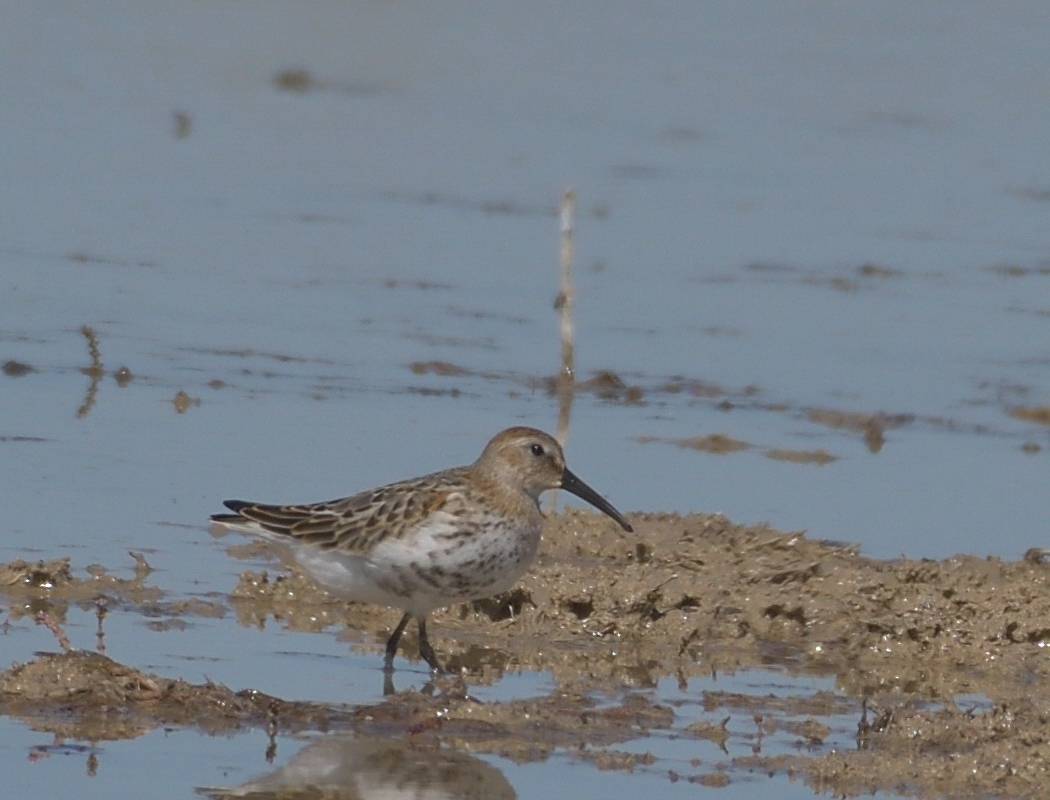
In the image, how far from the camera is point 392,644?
8898 millimetres

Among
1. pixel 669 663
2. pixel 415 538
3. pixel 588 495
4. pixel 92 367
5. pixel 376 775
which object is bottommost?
pixel 376 775

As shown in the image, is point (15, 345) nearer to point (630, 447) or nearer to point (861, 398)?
point (630, 447)

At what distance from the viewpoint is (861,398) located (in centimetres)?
1380

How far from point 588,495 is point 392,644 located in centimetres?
138

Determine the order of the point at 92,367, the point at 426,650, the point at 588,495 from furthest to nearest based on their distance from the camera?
the point at 92,367
the point at 588,495
the point at 426,650

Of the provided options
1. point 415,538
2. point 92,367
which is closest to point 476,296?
point 92,367

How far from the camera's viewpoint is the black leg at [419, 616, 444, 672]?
868 centimetres

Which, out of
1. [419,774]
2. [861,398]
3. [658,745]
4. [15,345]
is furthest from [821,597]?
[15,345]

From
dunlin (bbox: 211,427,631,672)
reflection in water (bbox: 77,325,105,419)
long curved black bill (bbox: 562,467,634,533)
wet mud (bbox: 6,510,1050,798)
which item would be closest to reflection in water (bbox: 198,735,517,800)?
wet mud (bbox: 6,510,1050,798)

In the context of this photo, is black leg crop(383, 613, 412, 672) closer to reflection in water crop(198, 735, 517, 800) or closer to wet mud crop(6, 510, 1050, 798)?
wet mud crop(6, 510, 1050, 798)

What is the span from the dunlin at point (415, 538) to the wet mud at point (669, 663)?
26 cm

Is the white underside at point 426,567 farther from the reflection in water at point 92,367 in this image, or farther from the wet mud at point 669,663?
the reflection in water at point 92,367

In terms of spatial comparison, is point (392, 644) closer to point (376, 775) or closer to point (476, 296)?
point (376, 775)

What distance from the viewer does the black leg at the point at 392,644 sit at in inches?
345
